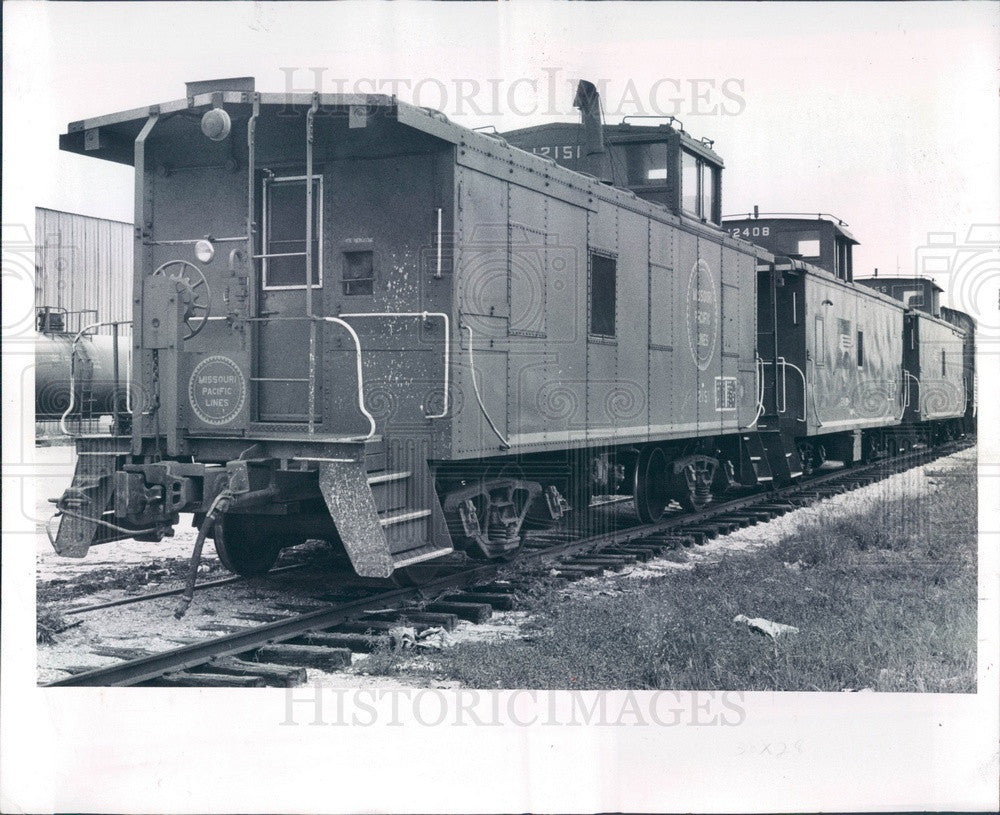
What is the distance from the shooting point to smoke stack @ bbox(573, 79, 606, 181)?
32.3ft

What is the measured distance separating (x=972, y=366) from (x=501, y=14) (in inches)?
969

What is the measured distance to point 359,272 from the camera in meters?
7.21

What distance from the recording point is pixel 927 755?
5055 mm

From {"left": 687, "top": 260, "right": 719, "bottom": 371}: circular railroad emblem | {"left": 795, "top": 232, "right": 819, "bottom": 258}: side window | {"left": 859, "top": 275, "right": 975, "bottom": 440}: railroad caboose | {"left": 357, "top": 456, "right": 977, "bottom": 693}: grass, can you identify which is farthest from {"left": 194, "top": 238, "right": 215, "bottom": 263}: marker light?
{"left": 859, "top": 275, "right": 975, "bottom": 440}: railroad caboose

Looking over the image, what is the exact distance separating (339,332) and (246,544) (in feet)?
→ 6.93

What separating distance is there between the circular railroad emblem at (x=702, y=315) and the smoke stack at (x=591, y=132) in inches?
66.5

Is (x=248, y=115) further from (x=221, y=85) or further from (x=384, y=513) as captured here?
(x=384, y=513)

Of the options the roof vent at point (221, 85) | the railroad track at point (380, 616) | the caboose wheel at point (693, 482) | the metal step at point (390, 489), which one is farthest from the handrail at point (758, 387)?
the roof vent at point (221, 85)

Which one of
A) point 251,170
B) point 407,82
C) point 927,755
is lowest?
point 927,755

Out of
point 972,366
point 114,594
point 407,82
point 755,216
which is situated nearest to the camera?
point 407,82

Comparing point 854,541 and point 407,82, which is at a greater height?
point 407,82

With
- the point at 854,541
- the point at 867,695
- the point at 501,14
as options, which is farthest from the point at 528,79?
the point at 854,541

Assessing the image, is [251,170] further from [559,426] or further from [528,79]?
[559,426]

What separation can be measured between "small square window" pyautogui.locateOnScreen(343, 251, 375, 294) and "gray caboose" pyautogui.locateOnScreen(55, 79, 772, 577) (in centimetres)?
2
